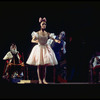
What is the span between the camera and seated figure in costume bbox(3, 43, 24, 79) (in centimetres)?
669

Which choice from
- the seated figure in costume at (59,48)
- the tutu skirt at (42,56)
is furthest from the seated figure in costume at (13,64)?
the seated figure in costume at (59,48)

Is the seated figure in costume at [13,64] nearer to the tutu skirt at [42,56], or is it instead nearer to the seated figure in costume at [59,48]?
the tutu skirt at [42,56]

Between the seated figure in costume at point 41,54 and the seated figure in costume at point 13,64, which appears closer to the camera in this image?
the seated figure in costume at point 41,54

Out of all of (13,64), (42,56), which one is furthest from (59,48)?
(13,64)

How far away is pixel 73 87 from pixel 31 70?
4.47 ft

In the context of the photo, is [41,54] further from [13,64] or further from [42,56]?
[13,64]

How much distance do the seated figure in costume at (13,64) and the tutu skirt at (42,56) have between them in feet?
1.13

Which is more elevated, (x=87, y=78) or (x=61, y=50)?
(x=61, y=50)

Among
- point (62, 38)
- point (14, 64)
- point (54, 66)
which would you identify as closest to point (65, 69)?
point (54, 66)

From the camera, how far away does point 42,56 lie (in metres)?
6.42

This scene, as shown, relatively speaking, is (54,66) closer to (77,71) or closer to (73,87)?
(77,71)

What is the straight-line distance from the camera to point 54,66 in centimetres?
690

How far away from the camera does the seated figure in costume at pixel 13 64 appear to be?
6.69 meters

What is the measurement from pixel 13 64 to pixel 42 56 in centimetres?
76
